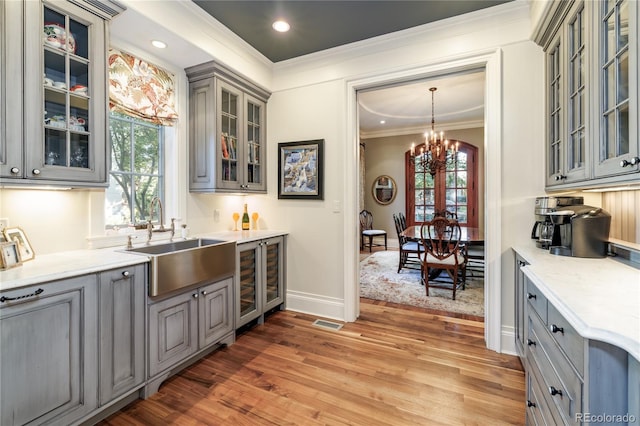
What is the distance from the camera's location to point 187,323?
7.04 feet

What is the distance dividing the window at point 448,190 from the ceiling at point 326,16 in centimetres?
440

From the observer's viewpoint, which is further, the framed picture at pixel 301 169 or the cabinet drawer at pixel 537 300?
the framed picture at pixel 301 169

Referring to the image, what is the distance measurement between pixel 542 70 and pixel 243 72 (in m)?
2.68

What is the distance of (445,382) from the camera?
2057mm

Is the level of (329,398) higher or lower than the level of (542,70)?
lower

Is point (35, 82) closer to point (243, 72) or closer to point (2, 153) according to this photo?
point (2, 153)

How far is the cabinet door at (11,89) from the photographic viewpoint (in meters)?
1.48

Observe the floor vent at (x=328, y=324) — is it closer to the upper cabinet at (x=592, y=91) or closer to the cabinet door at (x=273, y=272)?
the cabinet door at (x=273, y=272)

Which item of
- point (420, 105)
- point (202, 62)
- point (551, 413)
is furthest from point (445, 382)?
point (420, 105)

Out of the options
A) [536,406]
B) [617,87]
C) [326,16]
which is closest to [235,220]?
[326,16]

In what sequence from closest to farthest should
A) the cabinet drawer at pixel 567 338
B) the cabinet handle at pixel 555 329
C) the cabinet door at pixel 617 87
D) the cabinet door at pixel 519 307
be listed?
the cabinet drawer at pixel 567 338 < the cabinet handle at pixel 555 329 < the cabinet door at pixel 617 87 < the cabinet door at pixel 519 307

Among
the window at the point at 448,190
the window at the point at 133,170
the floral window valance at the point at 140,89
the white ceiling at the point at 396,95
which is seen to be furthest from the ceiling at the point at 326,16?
the window at the point at 448,190

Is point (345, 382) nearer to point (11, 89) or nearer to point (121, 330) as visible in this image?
point (121, 330)

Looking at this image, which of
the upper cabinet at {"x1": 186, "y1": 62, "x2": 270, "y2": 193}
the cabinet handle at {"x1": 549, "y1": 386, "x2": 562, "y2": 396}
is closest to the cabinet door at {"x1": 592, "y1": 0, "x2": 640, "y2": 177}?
the cabinet handle at {"x1": 549, "y1": 386, "x2": 562, "y2": 396}
